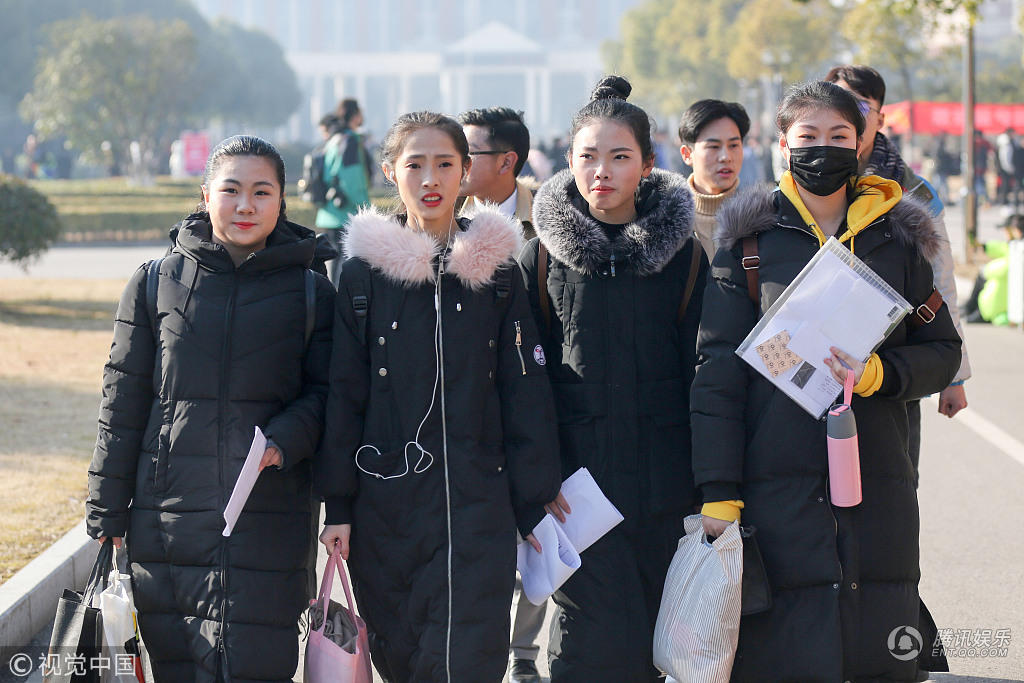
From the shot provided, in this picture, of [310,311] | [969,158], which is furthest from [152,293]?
[969,158]

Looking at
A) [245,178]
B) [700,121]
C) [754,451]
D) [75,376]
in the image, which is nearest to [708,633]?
[754,451]

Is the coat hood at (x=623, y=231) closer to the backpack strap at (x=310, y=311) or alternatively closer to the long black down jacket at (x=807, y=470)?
the long black down jacket at (x=807, y=470)

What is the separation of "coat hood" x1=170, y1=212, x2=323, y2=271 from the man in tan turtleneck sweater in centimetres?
182

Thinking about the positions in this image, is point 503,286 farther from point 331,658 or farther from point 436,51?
point 436,51

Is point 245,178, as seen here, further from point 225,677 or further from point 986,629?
point 986,629

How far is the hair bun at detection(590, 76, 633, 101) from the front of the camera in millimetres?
3812

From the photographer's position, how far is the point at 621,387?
3.36 metres

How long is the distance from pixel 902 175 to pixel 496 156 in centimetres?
144

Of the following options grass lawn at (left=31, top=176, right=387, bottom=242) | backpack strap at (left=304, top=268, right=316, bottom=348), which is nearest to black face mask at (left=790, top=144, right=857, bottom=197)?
backpack strap at (left=304, top=268, right=316, bottom=348)

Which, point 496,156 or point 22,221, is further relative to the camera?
point 22,221

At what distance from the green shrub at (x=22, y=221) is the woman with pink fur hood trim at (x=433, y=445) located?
9886mm

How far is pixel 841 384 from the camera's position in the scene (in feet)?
10.2

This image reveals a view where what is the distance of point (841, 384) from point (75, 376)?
6864mm

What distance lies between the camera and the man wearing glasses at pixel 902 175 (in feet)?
13.3
